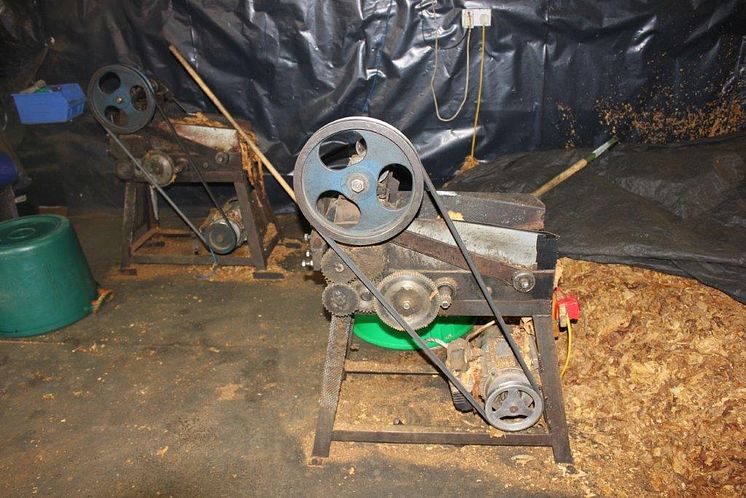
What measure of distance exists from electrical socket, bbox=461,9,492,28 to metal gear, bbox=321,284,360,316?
102 inches

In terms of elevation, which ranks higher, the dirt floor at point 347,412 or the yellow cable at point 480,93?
the yellow cable at point 480,93

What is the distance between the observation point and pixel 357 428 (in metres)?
2.14

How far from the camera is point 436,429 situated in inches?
83.0

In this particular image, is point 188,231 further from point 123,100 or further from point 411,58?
point 411,58

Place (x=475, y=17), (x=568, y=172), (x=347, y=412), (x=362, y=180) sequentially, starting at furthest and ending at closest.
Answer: (x=475, y=17)
(x=568, y=172)
(x=347, y=412)
(x=362, y=180)

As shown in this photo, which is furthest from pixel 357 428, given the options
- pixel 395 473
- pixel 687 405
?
pixel 687 405

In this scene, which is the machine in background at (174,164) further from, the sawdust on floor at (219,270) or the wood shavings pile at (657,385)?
the wood shavings pile at (657,385)

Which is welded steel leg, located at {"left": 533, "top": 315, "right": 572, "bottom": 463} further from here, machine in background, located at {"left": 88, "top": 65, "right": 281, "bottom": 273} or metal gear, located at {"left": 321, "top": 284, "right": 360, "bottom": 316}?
machine in background, located at {"left": 88, "top": 65, "right": 281, "bottom": 273}

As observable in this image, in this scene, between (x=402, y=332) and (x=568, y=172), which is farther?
(x=568, y=172)

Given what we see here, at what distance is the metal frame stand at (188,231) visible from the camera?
11.4 feet

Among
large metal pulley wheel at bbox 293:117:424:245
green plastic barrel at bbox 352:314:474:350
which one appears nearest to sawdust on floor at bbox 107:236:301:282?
green plastic barrel at bbox 352:314:474:350

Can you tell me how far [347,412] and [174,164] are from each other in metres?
2.05

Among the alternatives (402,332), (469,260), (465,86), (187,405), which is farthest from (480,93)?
(187,405)

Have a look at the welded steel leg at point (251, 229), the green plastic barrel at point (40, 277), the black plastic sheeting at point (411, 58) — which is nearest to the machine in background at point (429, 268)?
the welded steel leg at point (251, 229)
